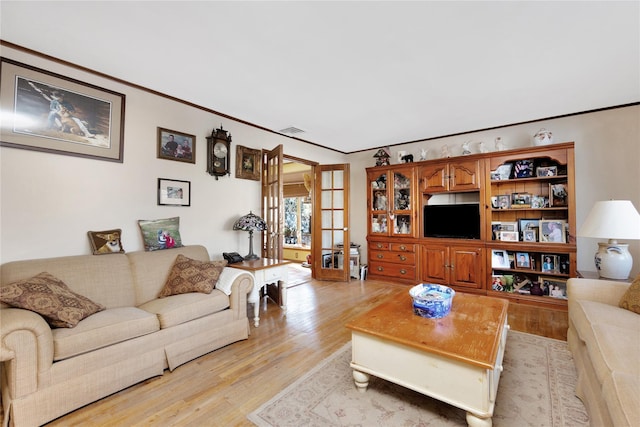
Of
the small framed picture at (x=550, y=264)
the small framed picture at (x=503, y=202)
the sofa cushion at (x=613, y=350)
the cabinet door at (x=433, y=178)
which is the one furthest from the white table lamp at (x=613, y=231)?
the cabinet door at (x=433, y=178)

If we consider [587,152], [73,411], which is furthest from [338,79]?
[587,152]

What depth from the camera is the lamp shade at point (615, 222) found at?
7.53 ft

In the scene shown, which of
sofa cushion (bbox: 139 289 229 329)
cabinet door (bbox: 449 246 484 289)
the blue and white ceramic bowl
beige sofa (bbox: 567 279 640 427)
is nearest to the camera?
beige sofa (bbox: 567 279 640 427)

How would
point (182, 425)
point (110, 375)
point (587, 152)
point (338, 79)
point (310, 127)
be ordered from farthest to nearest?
point (310, 127) < point (587, 152) < point (338, 79) < point (110, 375) < point (182, 425)

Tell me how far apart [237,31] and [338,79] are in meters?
1.01

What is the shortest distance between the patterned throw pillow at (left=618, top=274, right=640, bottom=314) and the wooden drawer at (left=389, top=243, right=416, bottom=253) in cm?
256

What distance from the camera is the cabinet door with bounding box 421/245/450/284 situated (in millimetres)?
4191

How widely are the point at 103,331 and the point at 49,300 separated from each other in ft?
1.25

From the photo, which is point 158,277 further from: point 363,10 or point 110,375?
point 363,10

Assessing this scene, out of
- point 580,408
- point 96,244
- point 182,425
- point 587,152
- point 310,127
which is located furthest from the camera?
point 310,127

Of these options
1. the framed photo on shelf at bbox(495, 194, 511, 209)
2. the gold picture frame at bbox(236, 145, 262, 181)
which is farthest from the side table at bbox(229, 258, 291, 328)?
the framed photo on shelf at bbox(495, 194, 511, 209)

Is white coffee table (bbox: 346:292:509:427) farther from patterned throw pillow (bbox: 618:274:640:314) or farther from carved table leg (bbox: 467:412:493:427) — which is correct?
patterned throw pillow (bbox: 618:274:640:314)

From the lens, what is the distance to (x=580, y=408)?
1.65 metres

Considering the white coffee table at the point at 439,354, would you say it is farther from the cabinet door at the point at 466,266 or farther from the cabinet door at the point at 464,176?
the cabinet door at the point at 464,176
